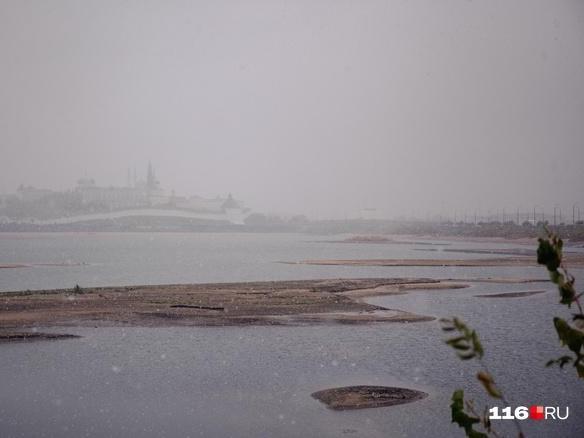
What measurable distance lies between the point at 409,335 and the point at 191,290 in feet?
70.8

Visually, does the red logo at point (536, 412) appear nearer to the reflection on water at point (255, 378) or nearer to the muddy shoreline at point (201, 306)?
the reflection on water at point (255, 378)

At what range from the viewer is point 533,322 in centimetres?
3247

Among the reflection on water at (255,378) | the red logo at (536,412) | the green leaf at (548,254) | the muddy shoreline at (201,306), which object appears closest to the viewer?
the green leaf at (548,254)

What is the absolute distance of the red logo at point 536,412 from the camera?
54.3ft

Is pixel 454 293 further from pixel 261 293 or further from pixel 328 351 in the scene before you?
pixel 328 351

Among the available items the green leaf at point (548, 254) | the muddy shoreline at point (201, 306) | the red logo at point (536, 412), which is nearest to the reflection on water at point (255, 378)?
the red logo at point (536, 412)

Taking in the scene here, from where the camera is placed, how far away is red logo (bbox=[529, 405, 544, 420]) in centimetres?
1656

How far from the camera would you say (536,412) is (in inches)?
662

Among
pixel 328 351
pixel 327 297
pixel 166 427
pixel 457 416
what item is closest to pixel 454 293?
→ pixel 327 297

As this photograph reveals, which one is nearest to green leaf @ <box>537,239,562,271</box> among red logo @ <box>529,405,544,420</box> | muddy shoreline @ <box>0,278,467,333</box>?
red logo @ <box>529,405,544,420</box>

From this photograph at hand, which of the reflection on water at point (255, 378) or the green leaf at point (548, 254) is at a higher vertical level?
the green leaf at point (548, 254)

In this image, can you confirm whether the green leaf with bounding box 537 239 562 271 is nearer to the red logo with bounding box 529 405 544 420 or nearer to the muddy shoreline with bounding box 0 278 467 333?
the red logo with bounding box 529 405 544 420

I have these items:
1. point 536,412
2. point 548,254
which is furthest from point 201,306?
point 548,254

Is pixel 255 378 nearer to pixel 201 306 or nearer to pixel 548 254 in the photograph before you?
pixel 201 306
